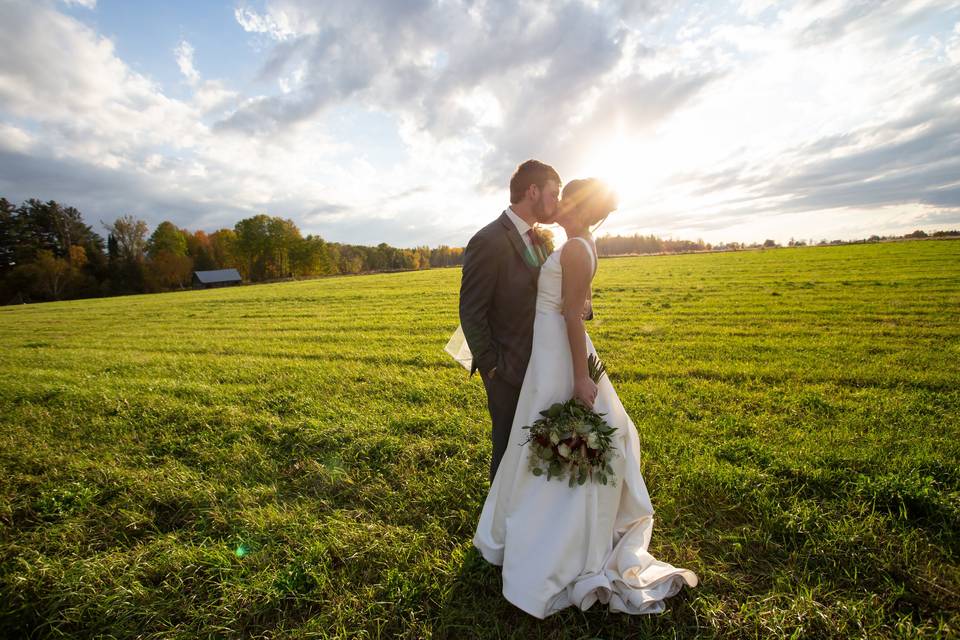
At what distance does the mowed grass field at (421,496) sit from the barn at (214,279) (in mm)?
70461

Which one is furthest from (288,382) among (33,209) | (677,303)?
(33,209)

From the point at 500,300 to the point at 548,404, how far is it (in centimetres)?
91

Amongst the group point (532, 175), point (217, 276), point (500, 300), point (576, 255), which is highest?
point (217, 276)

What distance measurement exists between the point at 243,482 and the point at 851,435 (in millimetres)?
7153

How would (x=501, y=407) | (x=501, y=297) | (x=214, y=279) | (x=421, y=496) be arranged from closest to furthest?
(x=501, y=297) < (x=501, y=407) < (x=421, y=496) < (x=214, y=279)

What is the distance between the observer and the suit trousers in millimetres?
3465

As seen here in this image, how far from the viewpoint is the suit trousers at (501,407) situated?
3465 millimetres

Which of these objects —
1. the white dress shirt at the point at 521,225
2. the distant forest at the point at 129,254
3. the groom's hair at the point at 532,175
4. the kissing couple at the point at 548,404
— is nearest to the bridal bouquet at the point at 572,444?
the kissing couple at the point at 548,404

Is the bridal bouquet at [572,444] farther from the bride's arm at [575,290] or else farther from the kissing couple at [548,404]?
the bride's arm at [575,290]

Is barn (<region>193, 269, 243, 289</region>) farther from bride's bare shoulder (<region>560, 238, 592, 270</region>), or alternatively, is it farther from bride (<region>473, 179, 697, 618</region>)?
bride's bare shoulder (<region>560, 238, 592, 270</region>)

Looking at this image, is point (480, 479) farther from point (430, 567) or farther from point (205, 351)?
point (205, 351)

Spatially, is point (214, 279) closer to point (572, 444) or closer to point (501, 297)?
point (501, 297)

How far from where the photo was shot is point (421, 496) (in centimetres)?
A: 420

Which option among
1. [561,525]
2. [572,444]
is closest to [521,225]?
[572,444]
